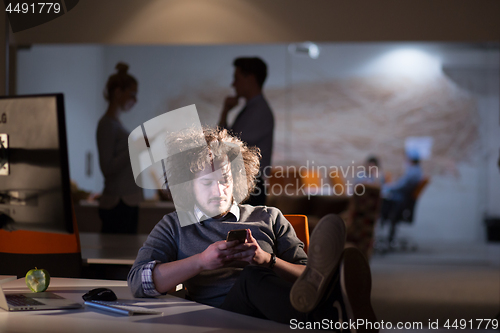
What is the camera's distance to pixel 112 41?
323cm

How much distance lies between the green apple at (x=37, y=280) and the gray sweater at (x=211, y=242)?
28 centimetres

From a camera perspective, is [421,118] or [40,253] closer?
[40,253]

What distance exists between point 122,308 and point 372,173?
15.4ft

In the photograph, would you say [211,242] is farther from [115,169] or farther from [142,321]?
[115,169]

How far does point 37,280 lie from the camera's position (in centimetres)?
135

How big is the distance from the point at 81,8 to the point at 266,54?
58.9 inches

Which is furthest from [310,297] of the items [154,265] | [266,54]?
[266,54]

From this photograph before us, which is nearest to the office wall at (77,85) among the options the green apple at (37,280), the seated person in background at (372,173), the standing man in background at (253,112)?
the standing man in background at (253,112)

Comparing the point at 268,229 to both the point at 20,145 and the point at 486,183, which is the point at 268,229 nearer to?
the point at 20,145

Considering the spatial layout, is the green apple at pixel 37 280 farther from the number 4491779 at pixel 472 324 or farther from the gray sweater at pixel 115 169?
the number 4491779 at pixel 472 324

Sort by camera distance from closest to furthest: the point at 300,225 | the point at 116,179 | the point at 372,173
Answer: the point at 300,225
the point at 116,179
the point at 372,173

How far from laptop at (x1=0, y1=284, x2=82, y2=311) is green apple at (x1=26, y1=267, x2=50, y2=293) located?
1.3 inches

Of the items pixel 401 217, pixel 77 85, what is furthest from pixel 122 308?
pixel 401 217

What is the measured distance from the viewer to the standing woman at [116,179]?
10.8 feet
